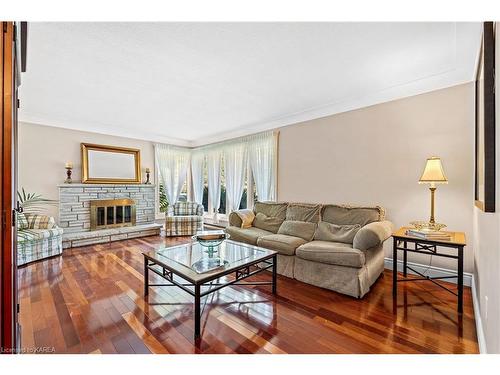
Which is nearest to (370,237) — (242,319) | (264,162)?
(242,319)

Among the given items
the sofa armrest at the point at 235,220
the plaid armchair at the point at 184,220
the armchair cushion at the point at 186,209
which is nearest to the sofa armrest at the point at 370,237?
the sofa armrest at the point at 235,220

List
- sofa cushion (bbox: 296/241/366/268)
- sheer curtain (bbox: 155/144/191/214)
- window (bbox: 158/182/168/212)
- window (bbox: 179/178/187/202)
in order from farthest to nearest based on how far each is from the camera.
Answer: window (bbox: 179/178/187/202)
window (bbox: 158/182/168/212)
sheer curtain (bbox: 155/144/191/214)
sofa cushion (bbox: 296/241/366/268)

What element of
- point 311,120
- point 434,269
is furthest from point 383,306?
point 311,120

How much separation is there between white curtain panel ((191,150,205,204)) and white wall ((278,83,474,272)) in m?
2.87

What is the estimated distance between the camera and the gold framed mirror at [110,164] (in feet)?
15.3

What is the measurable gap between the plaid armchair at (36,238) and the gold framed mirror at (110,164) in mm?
1070

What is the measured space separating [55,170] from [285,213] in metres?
4.32

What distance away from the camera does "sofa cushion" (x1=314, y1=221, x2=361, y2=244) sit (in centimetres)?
273

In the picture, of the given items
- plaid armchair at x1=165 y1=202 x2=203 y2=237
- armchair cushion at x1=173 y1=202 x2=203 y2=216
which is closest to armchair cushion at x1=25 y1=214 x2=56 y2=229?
plaid armchair at x1=165 y1=202 x2=203 y2=237

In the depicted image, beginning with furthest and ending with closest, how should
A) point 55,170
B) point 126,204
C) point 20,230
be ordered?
point 126,204 < point 55,170 < point 20,230

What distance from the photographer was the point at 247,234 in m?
3.32

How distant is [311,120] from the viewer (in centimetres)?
384

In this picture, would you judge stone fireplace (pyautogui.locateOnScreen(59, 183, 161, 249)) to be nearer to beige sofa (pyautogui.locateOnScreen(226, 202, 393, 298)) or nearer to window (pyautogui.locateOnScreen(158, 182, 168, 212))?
window (pyautogui.locateOnScreen(158, 182, 168, 212))
